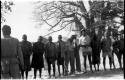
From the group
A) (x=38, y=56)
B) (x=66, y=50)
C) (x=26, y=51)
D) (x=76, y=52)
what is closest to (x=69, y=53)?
(x=66, y=50)

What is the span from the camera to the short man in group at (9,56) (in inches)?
299

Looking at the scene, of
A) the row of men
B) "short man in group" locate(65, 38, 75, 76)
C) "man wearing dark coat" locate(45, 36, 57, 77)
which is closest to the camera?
the row of men

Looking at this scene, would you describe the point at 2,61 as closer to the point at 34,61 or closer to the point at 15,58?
the point at 15,58

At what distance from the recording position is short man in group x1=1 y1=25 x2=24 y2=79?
759cm

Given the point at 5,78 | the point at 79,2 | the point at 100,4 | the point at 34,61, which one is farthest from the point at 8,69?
the point at 79,2

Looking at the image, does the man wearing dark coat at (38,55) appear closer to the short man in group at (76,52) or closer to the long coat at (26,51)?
the long coat at (26,51)

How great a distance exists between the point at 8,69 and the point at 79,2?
43.9 feet

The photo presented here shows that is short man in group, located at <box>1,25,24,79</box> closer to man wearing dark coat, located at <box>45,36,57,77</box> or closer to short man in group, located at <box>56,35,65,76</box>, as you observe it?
man wearing dark coat, located at <box>45,36,57,77</box>

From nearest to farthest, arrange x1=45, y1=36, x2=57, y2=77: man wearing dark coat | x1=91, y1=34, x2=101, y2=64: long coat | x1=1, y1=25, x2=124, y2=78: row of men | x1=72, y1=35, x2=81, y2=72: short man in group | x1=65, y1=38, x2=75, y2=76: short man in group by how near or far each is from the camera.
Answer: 1. x1=1, y1=25, x2=124, y2=78: row of men
2. x1=45, y1=36, x2=57, y2=77: man wearing dark coat
3. x1=91, y1=34, x2=101, y2=64: long coat
4. x1=65, y1=38, x2=75, y2=76: short man in group
5. x1=72, y1=35, x2=81, y2=72: short man in group

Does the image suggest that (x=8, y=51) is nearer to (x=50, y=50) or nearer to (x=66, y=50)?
(x=50, y=50)

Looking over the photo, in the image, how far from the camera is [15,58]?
7.67m

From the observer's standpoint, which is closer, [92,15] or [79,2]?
[92,15]

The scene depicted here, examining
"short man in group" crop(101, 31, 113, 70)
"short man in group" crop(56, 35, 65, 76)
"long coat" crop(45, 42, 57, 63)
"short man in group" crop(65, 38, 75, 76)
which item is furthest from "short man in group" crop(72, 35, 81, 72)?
"short man in group" crop(101, 31, 113, 70)

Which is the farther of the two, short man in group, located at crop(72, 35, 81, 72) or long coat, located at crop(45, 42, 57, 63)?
short man in group, located at crop(72, 35, 81, 72)
